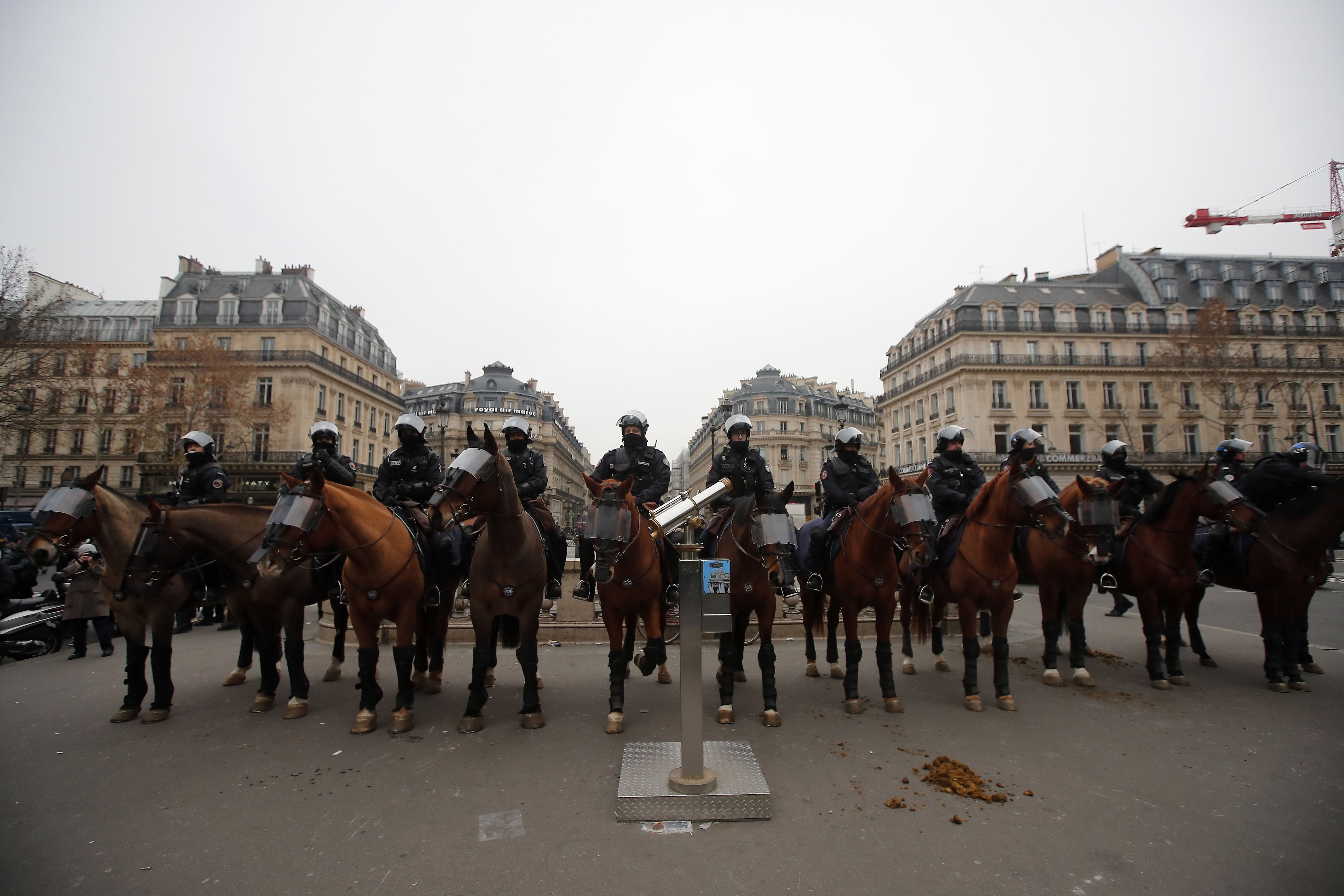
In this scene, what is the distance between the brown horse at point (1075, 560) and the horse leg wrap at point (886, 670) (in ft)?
7.45

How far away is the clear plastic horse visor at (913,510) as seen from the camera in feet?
19.9

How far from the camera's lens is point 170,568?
254 inches

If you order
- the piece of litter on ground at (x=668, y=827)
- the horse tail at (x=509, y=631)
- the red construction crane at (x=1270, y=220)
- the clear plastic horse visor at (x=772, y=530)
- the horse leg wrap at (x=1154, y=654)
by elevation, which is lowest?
the piece of litter on ground at (x=668, y=827)

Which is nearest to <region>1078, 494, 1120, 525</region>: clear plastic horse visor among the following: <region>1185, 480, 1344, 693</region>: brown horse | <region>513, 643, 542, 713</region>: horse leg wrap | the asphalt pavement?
<region>1185, 480, 1344, 693</region>: brown horse

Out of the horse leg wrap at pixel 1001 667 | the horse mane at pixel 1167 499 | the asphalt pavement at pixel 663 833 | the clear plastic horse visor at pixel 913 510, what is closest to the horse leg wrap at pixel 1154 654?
the asphalt pavement at pixel 663 833

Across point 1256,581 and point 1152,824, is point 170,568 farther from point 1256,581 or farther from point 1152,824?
point 1256,581

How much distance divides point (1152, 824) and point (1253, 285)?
65790 millimetres

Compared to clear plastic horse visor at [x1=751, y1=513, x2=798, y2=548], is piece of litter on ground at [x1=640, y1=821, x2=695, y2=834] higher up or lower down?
lower down

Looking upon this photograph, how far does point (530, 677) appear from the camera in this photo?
6.20 m

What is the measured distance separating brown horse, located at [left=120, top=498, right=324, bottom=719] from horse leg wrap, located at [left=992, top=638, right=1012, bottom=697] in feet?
24.7

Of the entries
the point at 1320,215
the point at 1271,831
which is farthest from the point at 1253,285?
the point at 1271,831

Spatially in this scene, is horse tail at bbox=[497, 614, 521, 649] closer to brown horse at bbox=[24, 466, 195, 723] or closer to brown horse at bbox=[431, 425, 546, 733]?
brown horse at bbox=[431, 425, 546, 733]

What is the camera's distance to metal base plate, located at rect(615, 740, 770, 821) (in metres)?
4.19

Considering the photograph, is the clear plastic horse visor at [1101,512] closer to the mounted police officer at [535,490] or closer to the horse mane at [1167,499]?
the horse mane at [1167,499]
